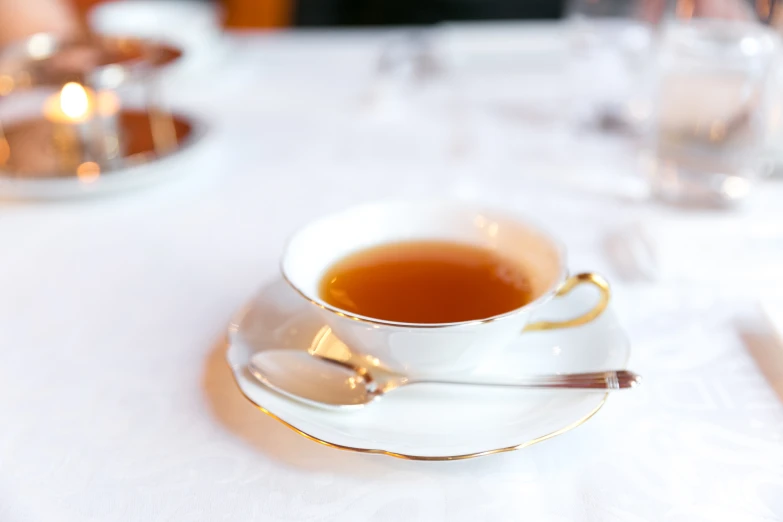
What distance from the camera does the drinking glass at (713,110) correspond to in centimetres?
76

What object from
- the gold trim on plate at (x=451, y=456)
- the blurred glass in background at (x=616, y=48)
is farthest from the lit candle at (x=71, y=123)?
the blurred glass in background at (x=616, y=48)

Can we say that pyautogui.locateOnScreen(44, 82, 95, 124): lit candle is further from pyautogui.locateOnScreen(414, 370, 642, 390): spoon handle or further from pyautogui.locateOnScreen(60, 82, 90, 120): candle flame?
pyautogui.locateOnScreen(414, 370, 642, 390): spoon handle

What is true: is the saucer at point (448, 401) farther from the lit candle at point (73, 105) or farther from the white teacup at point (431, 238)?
the lit candle at point (73, 105)

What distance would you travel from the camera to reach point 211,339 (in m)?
0.56

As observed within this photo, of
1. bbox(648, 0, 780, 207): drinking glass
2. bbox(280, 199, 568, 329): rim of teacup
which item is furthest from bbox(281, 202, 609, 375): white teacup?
bbox(648, 0, 780, 207): drinking glass

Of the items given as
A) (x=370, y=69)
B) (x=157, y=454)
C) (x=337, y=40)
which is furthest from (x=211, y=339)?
(x=337, y=40)

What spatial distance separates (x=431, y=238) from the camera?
2.01 feet

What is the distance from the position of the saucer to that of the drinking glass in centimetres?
34

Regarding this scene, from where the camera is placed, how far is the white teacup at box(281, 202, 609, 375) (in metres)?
0.44

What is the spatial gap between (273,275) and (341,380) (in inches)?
8.6

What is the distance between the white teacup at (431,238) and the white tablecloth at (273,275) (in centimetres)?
7

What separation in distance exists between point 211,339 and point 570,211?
0.43m

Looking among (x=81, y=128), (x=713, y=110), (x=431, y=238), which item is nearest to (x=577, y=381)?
(x=431, y=238)

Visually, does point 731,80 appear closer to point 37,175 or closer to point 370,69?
point 370,69
